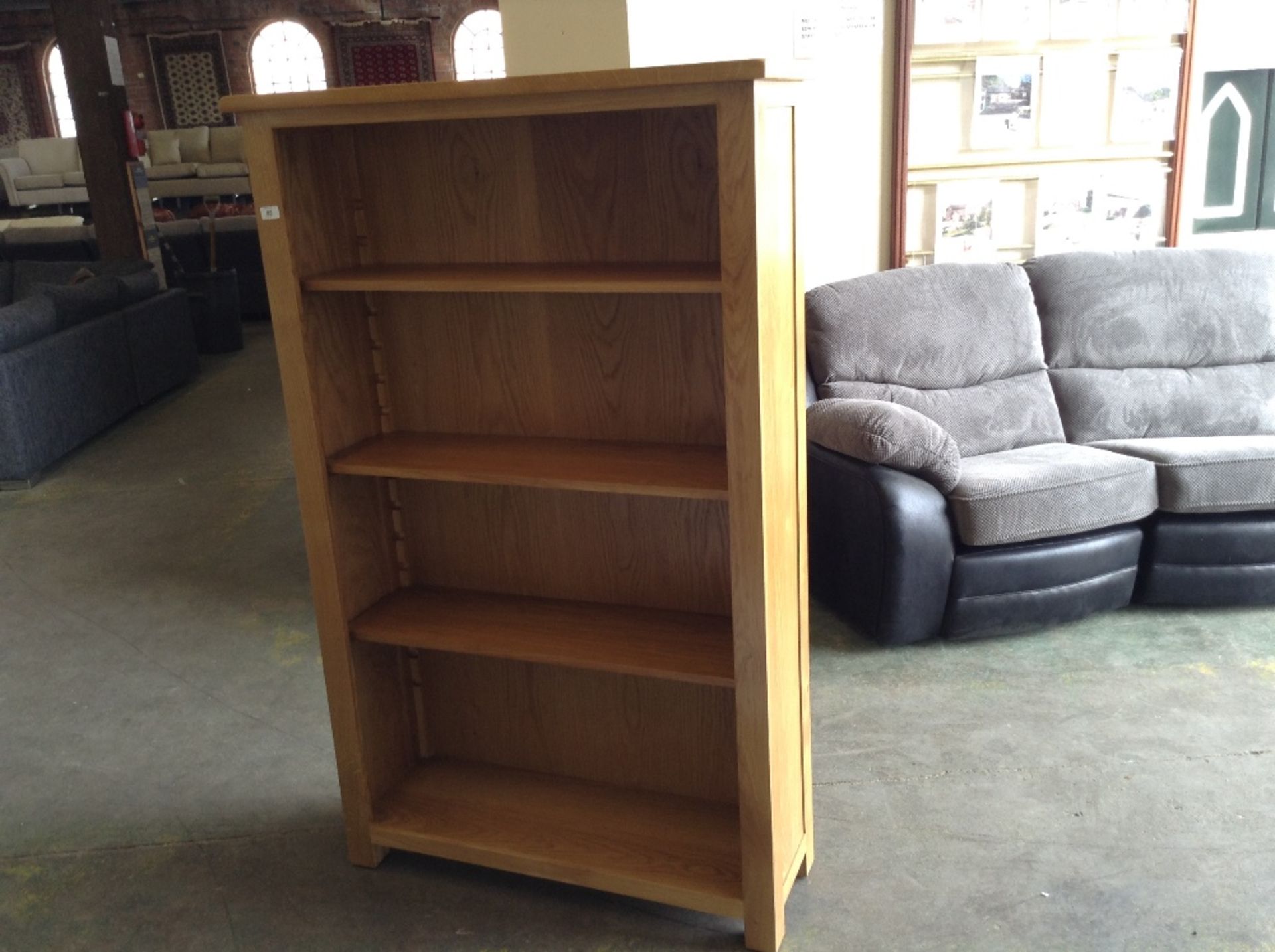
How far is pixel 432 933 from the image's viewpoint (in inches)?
84.8

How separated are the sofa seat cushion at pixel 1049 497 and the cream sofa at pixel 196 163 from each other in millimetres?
10849

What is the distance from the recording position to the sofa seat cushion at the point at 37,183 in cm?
1351

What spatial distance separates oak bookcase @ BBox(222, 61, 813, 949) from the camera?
1.90 m

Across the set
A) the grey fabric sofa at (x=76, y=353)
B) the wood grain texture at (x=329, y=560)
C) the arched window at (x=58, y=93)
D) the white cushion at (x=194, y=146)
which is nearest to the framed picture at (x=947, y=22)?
the wood grain texture at (x=329, y=560)

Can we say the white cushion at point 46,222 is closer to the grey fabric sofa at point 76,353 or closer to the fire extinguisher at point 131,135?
the fire extinguisher at point 131,135

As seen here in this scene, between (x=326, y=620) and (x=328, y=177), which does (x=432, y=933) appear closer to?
(x=326, y=620)

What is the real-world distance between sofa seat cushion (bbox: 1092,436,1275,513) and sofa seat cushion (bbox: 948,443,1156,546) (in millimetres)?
50

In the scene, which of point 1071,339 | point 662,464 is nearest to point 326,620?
point 662,464

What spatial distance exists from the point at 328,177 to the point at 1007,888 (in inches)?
75.3

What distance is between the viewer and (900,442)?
10.1ft

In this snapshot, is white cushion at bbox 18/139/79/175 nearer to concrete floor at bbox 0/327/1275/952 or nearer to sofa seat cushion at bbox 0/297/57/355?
sofa seat cushion at bbox 0/297/57/355

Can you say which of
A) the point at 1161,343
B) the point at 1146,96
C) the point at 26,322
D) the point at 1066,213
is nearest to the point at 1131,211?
the point at 1066,213

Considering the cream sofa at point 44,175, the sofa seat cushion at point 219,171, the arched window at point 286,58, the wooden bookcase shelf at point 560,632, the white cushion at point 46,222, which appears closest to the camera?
the wooden bookcase shelf at point 560,632

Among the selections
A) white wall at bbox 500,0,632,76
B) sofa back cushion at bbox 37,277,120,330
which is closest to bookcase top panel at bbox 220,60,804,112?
white wall at bbox 500,0,632,76
